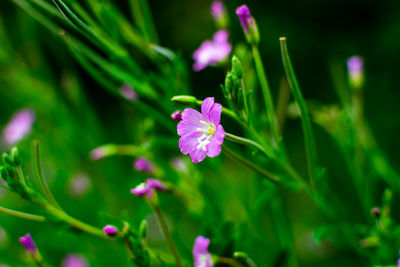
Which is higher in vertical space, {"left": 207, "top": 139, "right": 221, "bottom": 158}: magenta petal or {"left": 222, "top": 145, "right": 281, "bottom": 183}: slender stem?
{"left": 207, "top": 139, "right": 221, "bottom": 158}: magenta petal

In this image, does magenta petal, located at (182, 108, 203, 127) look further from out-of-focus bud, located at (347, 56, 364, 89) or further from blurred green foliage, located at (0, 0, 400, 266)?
out-of-focus bud, located at (347, 56, 364, 89)

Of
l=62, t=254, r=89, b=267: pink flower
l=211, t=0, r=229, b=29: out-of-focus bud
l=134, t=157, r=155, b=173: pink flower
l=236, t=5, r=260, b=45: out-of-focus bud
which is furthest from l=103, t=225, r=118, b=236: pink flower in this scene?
l=62, t=254, r=89, b=267: pink flower

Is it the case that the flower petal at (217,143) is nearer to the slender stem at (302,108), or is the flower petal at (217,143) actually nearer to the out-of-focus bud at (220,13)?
the slender stem at (302,108)

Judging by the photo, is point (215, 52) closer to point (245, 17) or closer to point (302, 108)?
point (245, 17)

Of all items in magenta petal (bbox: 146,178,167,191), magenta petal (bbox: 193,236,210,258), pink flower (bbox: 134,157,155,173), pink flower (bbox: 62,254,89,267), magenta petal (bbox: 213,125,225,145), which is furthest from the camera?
pink flower (bbox: 62,254,89,267)

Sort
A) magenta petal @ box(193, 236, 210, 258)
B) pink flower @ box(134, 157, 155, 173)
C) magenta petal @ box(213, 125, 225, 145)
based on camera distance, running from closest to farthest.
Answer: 1. magenta petal @ box(213, 125, 225, 145)
2. magenta petal @ box(193, 236, 210, 258)
3. pink flower @ box(134, 157, 155, 173)

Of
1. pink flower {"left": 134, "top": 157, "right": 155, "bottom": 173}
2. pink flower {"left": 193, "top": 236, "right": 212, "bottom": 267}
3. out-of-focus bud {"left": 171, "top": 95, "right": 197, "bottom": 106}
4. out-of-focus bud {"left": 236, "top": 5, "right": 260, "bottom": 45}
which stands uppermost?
out-of-focus bud {"left": 236, "top": 5, "right": 260, "bottom": 45}

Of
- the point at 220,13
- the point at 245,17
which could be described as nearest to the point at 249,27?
the point at 245,17

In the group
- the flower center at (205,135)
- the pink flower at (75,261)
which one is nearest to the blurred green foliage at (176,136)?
the pink flower at (75,261)
